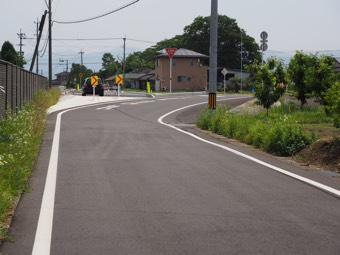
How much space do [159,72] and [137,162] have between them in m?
68.5

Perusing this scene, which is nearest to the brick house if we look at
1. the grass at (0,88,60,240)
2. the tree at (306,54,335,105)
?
the tree at (306,54,335,105)

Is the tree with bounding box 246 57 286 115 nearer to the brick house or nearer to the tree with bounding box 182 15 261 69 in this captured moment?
the brick house

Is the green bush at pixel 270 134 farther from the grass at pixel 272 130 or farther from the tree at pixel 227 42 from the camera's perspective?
the tree at pixel 227 42

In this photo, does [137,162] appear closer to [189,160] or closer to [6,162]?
[189,160]

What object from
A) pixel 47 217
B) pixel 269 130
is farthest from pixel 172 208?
pixel 269 130

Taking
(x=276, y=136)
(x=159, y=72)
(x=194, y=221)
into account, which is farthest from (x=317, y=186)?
(x=159, y=72)

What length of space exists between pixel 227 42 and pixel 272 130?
79015mm

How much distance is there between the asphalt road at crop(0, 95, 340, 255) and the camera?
4762mm

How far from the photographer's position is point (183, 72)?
76.8 m

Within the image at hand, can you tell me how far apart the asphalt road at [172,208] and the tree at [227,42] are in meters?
79.8

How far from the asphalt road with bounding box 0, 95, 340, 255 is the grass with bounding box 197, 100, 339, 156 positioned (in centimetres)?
105

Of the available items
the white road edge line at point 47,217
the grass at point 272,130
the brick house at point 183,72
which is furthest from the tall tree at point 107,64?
the white road edge line at point 47,217

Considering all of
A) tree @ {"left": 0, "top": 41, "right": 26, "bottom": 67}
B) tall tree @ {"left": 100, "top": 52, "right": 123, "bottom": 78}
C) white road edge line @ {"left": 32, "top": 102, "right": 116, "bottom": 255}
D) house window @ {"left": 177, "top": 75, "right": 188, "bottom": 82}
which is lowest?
white road edge line @ {"left": 32, "top": 102, "right": 116, "bottom": 255}

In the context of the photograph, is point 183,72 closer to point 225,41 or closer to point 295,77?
point 225,41
